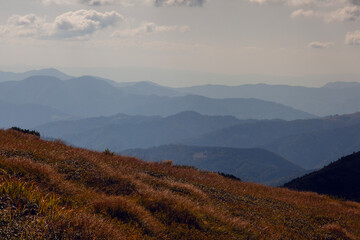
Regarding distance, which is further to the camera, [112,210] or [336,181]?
[336,181]

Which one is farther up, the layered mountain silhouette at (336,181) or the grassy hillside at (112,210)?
the grassy hillside at (112,210)

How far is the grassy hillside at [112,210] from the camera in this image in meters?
6.36

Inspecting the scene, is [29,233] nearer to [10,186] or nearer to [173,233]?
[10,186]

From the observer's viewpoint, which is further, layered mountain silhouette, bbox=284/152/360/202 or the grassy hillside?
layered mountain silhouette, bbox=284/152/360/202

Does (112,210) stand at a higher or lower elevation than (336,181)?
higher

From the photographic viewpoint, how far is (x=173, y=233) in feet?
27.3

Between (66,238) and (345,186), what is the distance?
2584 inches

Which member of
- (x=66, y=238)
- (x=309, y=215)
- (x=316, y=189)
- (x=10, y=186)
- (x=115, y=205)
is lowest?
(x=316, y=189)

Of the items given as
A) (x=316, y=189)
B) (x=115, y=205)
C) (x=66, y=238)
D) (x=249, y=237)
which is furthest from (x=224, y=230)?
(x=316, y=189)

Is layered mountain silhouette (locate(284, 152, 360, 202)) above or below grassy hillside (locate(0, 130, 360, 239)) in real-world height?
below

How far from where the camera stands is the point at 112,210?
841 centimetres

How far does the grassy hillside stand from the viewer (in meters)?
6.36

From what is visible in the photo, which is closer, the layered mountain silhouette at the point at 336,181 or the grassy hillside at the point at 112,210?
the grassy hillside at the point at 112,210

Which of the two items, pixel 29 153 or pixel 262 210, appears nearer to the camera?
pixel 29 153
